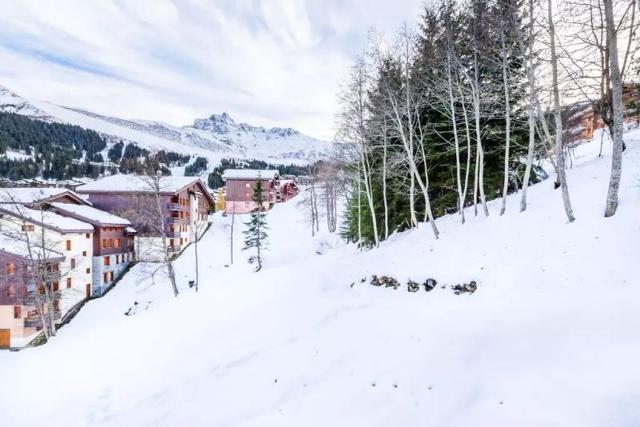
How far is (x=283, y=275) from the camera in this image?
21.2 metres

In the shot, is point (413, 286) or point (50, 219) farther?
point (50, 219)

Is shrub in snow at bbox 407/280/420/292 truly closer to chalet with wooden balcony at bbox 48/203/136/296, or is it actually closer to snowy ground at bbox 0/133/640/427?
snowy ground at bbox 0/133/640/427

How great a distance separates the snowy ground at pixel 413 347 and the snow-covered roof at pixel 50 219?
1534 cm

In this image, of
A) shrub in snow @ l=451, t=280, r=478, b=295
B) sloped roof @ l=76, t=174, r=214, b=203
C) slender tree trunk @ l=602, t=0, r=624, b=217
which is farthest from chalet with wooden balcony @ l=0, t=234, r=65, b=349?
slender tree trunk @ l=602, t=0, r=624, b=217

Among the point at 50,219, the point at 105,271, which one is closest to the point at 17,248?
the point at 50,219

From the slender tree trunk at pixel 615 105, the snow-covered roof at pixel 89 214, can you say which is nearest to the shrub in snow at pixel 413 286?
the slender tree trunk at pixel 615 105

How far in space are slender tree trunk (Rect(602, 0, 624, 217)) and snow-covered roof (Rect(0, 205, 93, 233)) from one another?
3719cm

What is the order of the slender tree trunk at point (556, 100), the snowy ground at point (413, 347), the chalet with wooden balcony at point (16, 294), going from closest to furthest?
1. the snowy ground at point (413, 347)
2. the slender tree trunk at point (556, 100)
3. the chalet with wooden balcony at point (16, 294)

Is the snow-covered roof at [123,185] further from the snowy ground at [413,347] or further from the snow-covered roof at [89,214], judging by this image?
the snowy ground at [413,347]

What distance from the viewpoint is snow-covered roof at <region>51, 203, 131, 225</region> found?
37144 mm

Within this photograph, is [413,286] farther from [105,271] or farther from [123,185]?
[123,185]

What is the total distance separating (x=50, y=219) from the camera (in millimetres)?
33062

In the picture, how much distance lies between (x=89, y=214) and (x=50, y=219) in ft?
19.8

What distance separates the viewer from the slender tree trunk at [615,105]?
10.1 m
